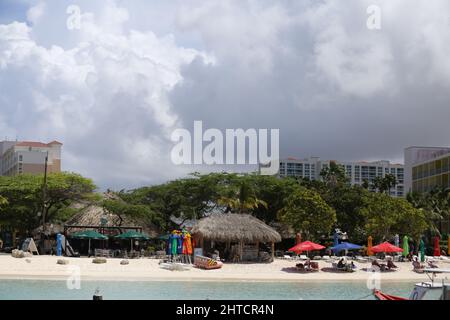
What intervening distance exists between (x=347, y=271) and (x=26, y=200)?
21442 mm

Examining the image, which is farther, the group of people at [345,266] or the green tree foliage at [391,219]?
the green tree foliage at [391,219]

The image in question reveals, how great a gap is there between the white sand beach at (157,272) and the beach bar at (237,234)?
160 centimetres

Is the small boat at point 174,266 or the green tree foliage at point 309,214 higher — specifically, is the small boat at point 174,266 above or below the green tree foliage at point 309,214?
below

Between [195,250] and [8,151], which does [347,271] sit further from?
[8,151]

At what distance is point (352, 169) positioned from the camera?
147750mm

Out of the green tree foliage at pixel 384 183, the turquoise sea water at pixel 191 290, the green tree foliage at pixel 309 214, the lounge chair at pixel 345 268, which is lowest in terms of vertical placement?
the turquoise sea water at pixel 191 290

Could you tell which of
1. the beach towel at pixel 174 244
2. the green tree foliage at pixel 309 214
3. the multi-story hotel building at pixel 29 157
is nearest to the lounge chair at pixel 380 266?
the green tree foliage at pixel 309 214

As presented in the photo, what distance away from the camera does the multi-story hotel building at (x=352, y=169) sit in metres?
141

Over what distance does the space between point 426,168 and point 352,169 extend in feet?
263

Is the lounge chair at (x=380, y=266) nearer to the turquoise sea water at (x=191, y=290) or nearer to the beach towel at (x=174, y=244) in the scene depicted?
the turquoise sea water at (x=191, y=290)

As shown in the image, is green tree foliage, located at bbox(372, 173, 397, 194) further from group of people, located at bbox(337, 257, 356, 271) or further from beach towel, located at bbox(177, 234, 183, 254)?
beach towel, located at bbox(177, 234, 183, 254)

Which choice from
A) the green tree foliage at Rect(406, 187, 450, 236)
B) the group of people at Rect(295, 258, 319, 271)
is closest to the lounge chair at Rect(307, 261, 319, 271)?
the group of people at Rect(295, 258, 319, 271)
